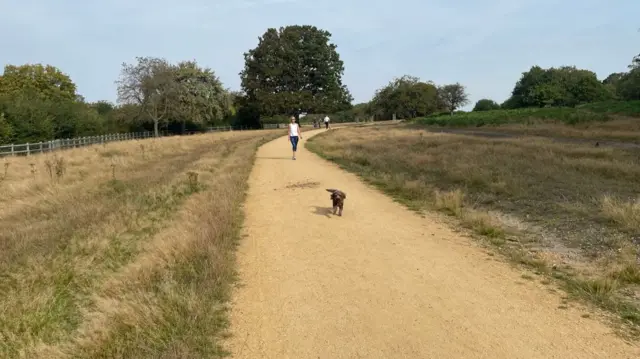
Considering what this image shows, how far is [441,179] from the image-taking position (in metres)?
13.7

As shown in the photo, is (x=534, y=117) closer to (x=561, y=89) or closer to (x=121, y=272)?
(x=561, y=89)

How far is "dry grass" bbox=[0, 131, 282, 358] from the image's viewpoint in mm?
4062

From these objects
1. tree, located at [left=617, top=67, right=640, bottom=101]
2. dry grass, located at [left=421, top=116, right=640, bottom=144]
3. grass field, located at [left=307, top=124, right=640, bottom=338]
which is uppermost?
tree, located at [left=617, top=67, right=640, bottom=101]

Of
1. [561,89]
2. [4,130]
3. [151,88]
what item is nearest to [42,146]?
[4,130]

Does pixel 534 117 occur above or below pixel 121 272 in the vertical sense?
above

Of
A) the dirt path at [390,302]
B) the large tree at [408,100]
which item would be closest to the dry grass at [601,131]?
the dirt path at [390,302]

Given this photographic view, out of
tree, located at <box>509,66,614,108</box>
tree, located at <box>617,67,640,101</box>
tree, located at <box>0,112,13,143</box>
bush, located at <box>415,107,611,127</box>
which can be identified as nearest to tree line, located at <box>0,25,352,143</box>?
tree, located at <box>0,112,13,143</box>

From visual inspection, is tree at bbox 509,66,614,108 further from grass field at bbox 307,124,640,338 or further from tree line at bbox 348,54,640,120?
grass field at bbox 307,124,640,338

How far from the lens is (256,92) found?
231ft

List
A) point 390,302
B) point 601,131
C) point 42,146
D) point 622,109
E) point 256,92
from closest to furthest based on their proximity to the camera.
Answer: point 390,302 < point 601,131 < point 42,146 < point 622,109 < point 256,92

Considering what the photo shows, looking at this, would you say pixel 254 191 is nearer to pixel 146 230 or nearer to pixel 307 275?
pixel 146 230

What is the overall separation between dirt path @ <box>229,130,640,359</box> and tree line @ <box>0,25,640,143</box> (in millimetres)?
40020

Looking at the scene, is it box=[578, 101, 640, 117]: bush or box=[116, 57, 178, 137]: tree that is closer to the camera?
box=[578, 101, 640, 117]: bush

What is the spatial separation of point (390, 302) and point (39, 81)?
7572 centimetres
